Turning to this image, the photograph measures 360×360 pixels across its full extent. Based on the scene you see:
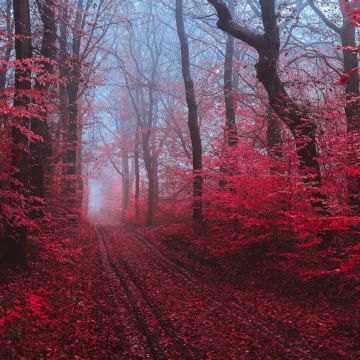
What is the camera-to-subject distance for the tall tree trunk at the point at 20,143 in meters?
10.3

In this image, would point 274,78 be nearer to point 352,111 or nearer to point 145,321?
point 352,111

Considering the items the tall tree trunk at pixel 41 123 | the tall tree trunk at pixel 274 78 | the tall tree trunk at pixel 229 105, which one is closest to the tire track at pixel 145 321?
the tall tree trunk at pixel 41 123

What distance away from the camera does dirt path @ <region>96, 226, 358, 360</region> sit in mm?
7000

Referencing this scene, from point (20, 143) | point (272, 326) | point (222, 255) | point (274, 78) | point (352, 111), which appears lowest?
point (272, 326)

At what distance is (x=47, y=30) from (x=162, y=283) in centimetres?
1006

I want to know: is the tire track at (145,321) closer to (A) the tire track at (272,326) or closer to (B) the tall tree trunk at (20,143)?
(A) the tire track at (272,326)

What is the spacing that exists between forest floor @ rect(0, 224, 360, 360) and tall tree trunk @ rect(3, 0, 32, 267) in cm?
69

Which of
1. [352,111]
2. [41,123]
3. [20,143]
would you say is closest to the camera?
[20,143]

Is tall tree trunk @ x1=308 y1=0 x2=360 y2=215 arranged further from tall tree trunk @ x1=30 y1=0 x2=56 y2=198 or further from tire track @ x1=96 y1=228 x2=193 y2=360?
tall tree trunk @ x1=30 y1=0 x2=56 y2=198

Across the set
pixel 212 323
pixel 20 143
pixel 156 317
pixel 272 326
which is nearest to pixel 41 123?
pixel 20 143

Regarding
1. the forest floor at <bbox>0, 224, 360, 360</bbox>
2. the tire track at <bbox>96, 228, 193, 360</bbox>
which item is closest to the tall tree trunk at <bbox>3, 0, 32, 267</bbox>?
the forest floor at <bbox>0, 224, 360, 360</bbox>

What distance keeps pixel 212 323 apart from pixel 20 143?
713cm

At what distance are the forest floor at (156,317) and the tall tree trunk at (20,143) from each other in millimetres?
691

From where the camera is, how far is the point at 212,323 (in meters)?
8.48
